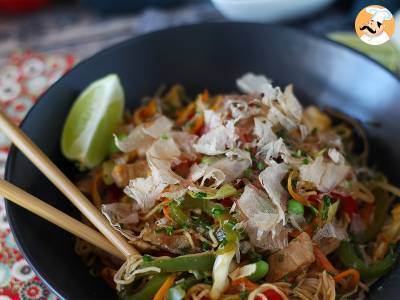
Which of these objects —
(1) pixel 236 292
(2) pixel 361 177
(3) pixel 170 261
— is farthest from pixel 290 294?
(2) pixel 361 177

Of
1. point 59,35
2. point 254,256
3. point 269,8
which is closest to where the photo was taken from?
point 254,256

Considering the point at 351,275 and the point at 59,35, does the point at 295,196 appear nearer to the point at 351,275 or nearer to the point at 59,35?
the point at 351,275

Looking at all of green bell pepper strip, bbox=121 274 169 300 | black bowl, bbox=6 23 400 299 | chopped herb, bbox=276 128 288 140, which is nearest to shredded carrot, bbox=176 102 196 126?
black bowl, bbox=6 23 400 299

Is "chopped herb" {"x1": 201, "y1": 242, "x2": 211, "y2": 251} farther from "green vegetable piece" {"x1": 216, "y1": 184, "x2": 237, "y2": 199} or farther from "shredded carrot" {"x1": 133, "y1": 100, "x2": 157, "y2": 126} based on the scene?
"shredded carrot" {"x1": 133, "y1": 100, "x2": 157, "y2": 126}

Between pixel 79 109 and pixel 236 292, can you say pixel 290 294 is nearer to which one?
pixel 236 292

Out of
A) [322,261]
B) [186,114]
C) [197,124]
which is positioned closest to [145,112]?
[186,114]

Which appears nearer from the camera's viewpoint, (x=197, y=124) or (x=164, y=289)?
(x=164, y=289)
